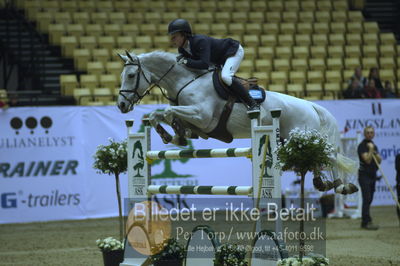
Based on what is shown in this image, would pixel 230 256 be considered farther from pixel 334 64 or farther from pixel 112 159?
pixel 334 64

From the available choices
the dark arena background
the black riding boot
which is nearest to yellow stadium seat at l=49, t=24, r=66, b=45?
the dark arena background

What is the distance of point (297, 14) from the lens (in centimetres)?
1658

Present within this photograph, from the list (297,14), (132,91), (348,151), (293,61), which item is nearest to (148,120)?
(132,91)

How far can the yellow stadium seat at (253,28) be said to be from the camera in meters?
15.7

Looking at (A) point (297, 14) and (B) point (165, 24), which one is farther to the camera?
(A) point (297, 14)

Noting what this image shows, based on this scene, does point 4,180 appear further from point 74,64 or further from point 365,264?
point 365,264

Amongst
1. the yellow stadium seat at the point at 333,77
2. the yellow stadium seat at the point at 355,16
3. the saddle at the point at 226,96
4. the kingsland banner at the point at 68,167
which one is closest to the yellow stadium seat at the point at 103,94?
the kingsland banner at the point at 68,167

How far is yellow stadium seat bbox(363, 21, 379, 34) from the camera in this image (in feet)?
54.4

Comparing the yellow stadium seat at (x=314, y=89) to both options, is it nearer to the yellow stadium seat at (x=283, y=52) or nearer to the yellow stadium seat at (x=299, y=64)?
the yellow stadium seat at (x=299, y=64)

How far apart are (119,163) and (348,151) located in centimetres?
644

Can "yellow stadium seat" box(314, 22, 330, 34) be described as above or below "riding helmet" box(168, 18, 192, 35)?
above

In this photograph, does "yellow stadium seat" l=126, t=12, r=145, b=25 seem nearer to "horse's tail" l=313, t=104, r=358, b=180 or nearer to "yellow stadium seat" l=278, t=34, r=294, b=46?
"yellow stadium seat" l=278, t=34, r=294, b=46

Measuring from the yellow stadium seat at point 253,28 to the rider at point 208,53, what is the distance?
8.88 meters

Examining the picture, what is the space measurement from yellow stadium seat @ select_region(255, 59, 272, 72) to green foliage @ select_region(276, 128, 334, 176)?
922cm
